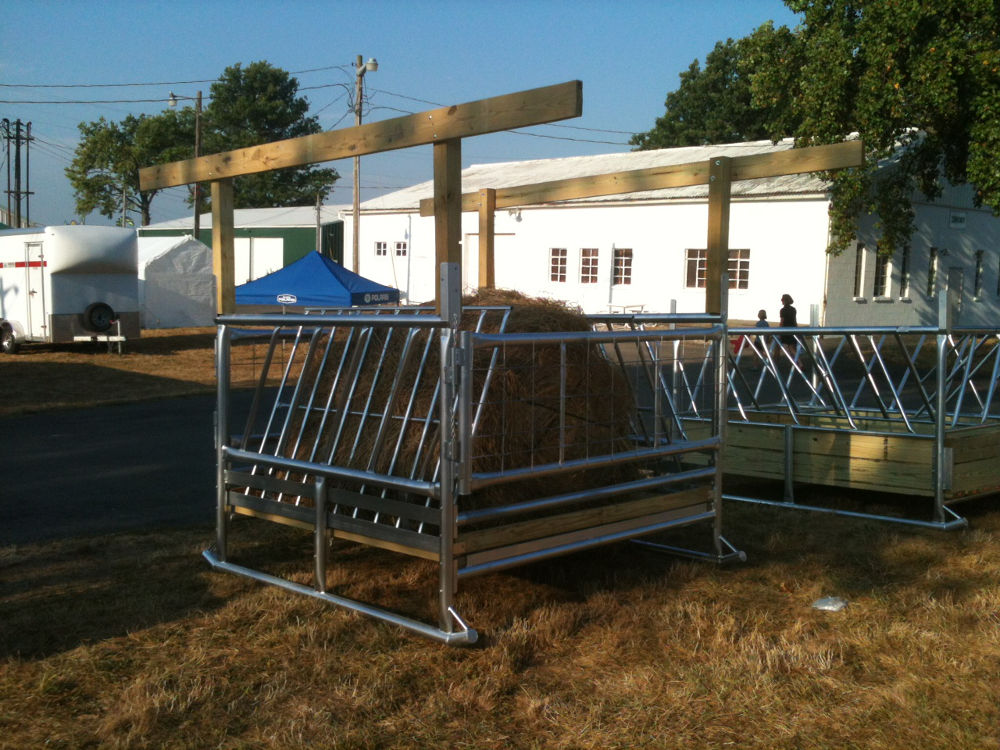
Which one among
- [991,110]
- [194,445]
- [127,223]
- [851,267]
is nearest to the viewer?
[194,445]

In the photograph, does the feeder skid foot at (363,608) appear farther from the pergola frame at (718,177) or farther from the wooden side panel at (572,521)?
the pergola frame at (718,177)

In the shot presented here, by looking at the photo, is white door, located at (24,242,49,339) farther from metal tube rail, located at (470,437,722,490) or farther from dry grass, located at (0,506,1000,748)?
metal tube rail, located at (470,437,722,490)

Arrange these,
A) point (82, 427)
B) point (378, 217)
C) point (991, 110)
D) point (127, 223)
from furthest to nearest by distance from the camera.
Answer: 1. point (127, 223)
2. point (378, 217)
3. point (991, 110)
4. point (82, 427)

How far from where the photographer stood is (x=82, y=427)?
11398 mm

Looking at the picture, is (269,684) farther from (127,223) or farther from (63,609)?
(127,223)

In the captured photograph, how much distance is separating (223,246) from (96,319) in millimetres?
16319

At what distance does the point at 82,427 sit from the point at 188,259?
1736 cm

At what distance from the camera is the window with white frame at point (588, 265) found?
31.2 meters

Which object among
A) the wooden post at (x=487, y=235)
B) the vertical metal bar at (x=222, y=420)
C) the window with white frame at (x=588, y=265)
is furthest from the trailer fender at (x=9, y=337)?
the vertical metal bar at (x=222, y=420)

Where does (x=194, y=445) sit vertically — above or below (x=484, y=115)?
below

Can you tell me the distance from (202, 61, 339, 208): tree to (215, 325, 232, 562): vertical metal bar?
67052mm

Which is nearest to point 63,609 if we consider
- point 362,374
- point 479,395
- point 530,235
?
point 362,374

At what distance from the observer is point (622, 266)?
100 feet

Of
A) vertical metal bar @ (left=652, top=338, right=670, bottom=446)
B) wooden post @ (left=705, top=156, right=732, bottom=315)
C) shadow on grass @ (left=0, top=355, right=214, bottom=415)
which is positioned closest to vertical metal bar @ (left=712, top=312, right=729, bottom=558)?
vertical metal bar @ (left=652, top=338, right=670, bottom=446)
